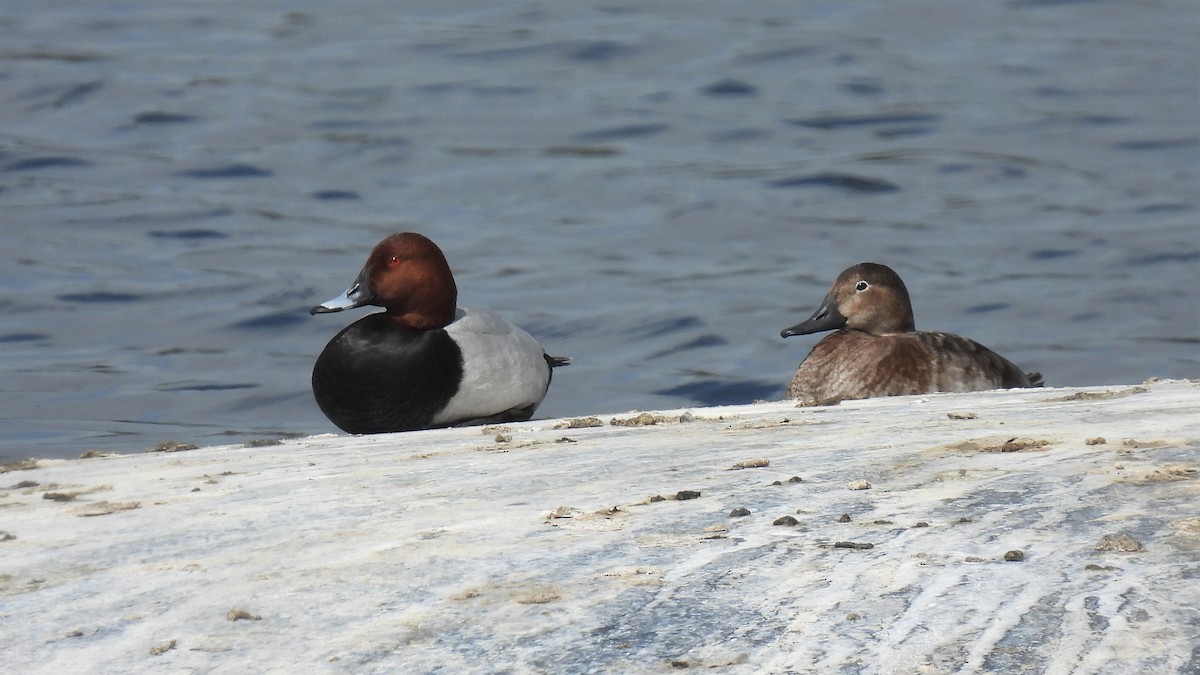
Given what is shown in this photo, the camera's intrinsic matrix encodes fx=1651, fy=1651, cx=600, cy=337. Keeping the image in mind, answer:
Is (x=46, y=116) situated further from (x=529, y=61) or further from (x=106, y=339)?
(x=106, y=339)

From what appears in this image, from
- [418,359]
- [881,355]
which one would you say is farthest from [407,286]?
[881,355]

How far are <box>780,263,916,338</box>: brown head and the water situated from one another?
6.09 feet

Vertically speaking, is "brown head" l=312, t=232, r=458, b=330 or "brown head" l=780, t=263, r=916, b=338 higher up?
"brown head" l=312, t=232, r=458, b=330

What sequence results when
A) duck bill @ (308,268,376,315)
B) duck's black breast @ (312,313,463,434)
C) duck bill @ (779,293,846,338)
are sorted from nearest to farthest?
duck's black breast @ (312,313,463,434), duck bill @ (308,268,376,315), duck bill @ (779,293,846,338)

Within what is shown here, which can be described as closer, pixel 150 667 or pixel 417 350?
pixel 150 667

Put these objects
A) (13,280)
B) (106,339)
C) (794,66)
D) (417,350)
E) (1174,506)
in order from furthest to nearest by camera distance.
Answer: (794,66) < (13,280) < (106,339) < (417,350) < (1174,506)

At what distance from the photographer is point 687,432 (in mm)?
4184

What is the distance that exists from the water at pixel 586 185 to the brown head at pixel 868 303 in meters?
1.86

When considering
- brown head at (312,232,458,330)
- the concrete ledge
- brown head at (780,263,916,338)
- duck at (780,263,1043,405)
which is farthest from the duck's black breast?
the concrete ledge

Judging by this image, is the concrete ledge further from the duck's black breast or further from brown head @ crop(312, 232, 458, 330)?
brown head @ crop(312, 232, 458, 330)

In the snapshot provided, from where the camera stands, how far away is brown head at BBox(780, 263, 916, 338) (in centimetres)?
706

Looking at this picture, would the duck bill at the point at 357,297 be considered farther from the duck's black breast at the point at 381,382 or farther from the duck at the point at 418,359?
the duck's black breast at the point at 381,382

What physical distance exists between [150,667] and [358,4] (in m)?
Answer: 16.9

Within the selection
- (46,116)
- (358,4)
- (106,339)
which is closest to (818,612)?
(106,339)
